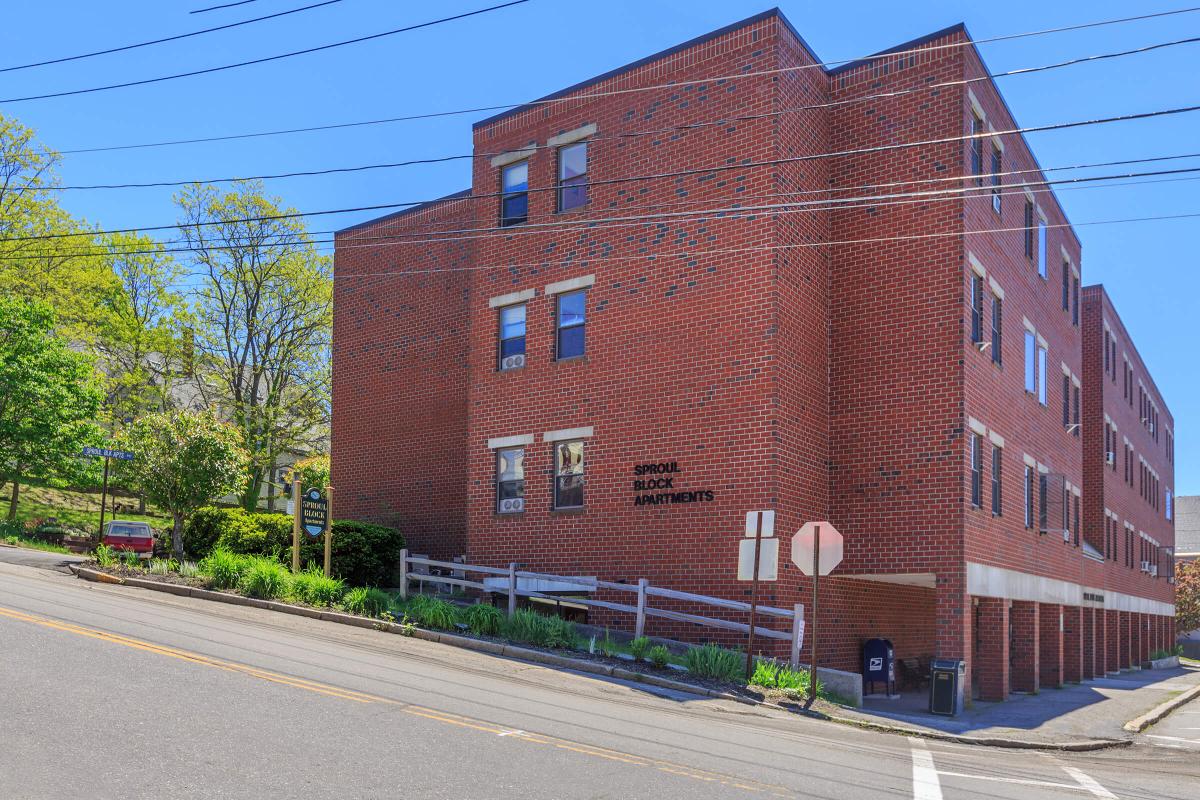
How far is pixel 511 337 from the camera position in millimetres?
24859

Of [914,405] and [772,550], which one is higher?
[914,405]

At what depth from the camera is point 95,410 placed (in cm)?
4231

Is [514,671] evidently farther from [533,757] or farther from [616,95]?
[616,95]

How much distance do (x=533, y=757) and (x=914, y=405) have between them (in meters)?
13.5

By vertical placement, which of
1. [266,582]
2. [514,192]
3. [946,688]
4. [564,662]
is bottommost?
[946,688]

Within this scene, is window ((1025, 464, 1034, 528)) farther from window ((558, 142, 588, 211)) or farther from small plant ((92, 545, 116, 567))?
small plant ((92, 545, 116, 567))

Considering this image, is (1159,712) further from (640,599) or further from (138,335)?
(138,335)

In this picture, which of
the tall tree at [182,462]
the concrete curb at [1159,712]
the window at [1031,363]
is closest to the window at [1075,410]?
the window at [1031,363]

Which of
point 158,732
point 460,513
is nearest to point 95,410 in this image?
point 460,513

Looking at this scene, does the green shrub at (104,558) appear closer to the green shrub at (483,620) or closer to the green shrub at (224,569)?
the green shrub at (224,569)

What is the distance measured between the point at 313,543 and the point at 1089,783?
16296mm

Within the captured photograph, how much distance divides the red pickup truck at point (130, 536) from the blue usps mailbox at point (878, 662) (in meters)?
22.3

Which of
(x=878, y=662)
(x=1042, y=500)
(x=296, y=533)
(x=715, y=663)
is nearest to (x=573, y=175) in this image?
(x=296, y=533)

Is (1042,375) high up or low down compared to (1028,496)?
up
